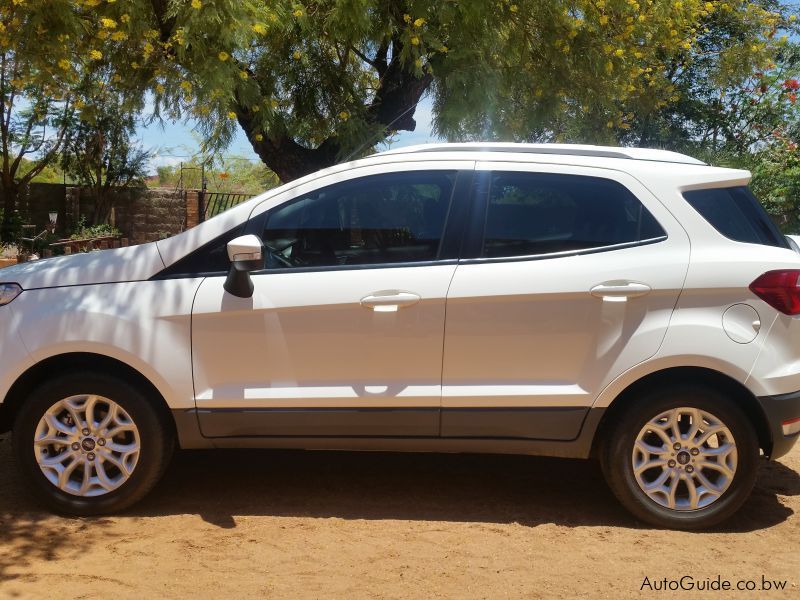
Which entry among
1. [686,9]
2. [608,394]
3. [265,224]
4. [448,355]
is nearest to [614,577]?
[608,394]

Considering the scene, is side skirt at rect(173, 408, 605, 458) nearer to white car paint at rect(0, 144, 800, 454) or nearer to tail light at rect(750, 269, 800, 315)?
white car paint at rect(0, 144, 800, 454)

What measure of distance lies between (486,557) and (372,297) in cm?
135

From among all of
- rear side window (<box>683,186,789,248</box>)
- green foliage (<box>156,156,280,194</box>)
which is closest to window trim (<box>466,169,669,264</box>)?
rear side window (<box>683,186,789,248</box>)

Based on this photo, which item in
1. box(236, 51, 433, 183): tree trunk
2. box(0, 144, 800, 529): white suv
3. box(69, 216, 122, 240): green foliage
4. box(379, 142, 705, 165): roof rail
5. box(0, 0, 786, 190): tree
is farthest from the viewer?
box(69, 216, 122, 240): green foliage

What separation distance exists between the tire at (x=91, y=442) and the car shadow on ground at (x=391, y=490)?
0.17 metres

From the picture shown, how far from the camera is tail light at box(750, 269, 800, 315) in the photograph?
4750 millimetres

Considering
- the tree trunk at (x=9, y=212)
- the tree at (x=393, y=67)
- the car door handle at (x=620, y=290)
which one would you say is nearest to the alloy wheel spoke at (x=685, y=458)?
the car door handle at (x=620, y=290)

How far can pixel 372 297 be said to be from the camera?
15.9 feet

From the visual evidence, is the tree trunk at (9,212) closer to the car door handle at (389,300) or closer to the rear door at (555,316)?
the car door handle at (389,300)

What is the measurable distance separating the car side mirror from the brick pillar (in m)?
18.0

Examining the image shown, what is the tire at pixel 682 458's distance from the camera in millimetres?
4816

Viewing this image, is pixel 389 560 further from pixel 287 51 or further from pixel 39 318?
pixel 287 51

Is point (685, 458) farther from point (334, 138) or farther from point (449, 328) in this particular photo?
point (334, 138)

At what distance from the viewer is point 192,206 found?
73.7 ft
